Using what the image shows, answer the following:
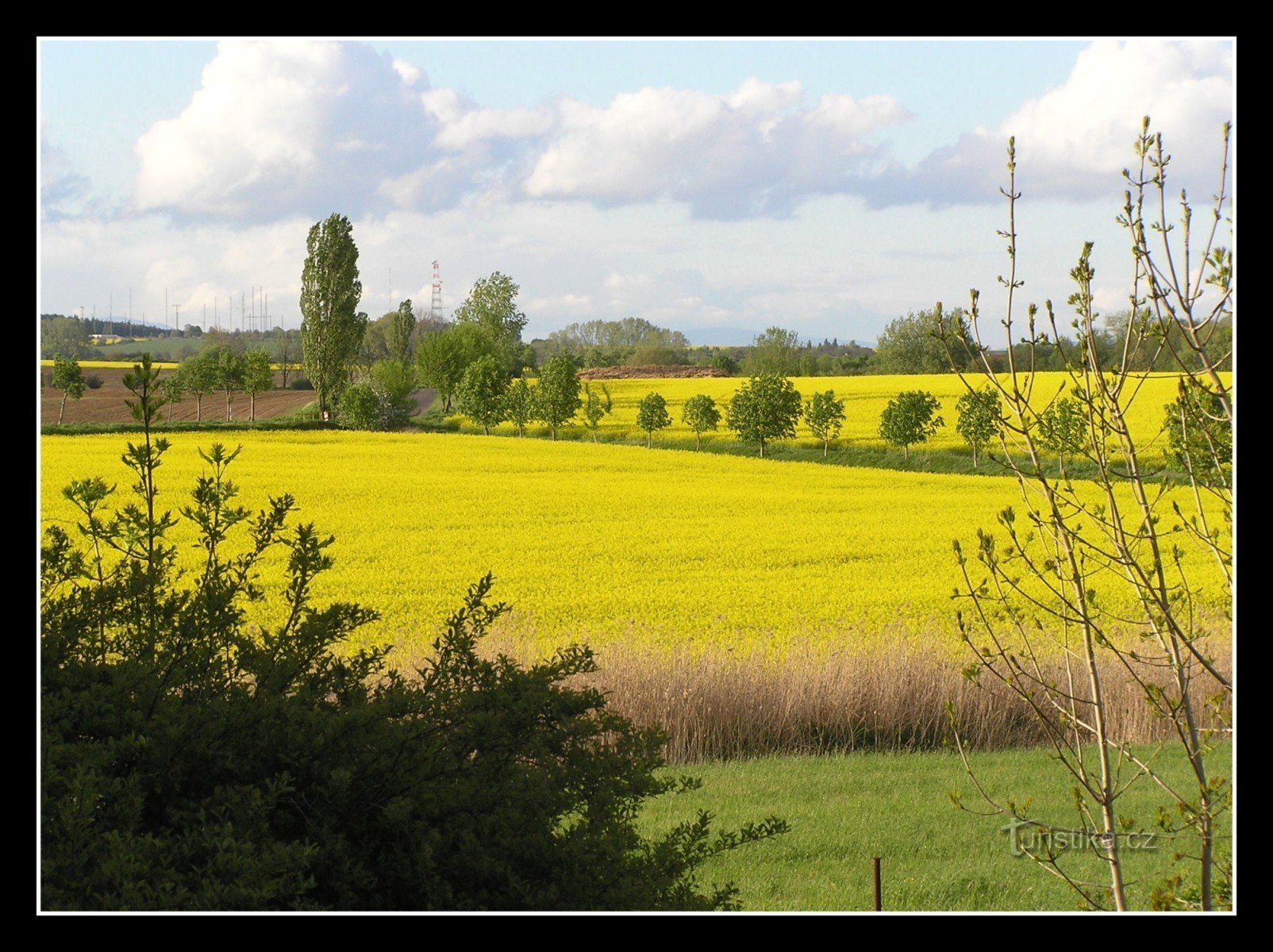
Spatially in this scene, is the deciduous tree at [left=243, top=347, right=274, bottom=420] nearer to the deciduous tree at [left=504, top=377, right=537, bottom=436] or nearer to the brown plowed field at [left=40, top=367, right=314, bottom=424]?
the brown plowed field at [left=40, top=367, right=314, bottom=424]

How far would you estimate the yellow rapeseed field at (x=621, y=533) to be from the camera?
29.8ft

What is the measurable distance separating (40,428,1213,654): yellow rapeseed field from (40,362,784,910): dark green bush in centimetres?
358

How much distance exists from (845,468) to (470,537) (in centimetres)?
1431

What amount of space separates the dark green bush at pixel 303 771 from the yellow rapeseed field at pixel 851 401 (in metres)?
26.8

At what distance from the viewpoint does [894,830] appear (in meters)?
4.60

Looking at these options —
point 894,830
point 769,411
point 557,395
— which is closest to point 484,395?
point 557,395

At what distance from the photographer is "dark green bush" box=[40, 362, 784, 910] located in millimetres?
2025

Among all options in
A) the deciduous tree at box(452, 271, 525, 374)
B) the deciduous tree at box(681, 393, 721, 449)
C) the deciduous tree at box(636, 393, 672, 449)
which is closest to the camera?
the deciduous tree at box(636, 393, 672, 449)

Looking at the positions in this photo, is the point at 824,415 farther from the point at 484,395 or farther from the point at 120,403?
the point at 120,403

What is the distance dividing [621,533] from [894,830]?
10.5m

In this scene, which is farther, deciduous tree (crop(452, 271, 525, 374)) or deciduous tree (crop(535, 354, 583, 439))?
deciduous tree (crop(452, 271, 525, 374))

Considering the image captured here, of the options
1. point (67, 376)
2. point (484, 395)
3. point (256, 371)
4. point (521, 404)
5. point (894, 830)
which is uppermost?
point (256, 371)

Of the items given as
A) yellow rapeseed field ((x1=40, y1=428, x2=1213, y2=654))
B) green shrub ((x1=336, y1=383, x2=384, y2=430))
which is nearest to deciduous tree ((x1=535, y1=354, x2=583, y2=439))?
green shrub ((x1=336, y1=383, x2=384, y2=430))
